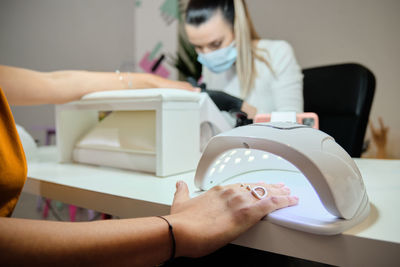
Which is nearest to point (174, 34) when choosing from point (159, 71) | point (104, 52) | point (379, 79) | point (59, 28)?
point (159, 71)

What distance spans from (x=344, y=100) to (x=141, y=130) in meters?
0.99

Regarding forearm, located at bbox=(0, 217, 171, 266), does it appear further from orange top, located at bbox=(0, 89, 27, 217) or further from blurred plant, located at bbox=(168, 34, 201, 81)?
blurred plant, located at bbox=(168, 34, 201, 81)

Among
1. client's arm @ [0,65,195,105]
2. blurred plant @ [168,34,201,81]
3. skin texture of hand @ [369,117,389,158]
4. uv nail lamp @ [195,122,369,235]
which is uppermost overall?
blurred plant @ [168,34,201,81]

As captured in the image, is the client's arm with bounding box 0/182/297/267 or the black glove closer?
the client's arm with bounding box 0/182/297/267

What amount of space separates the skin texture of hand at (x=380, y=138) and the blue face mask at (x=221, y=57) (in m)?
1.31

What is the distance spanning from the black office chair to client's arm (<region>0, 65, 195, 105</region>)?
0.96 metres

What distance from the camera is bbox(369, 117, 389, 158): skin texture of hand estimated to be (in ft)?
6.57

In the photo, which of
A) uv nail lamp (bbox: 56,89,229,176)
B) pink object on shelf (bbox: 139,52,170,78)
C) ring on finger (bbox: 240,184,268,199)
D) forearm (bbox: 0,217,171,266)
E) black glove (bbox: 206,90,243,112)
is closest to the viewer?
forearm (bbox: 0,217,171,266)

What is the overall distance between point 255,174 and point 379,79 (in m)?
1.94

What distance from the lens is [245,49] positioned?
57.8 inches

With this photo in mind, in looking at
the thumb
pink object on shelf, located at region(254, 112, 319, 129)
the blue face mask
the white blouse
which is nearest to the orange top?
the thumb

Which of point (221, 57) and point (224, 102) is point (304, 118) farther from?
point (221, 57)

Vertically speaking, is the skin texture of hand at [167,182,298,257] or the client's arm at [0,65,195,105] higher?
the client's arm at [0,65,195,105]

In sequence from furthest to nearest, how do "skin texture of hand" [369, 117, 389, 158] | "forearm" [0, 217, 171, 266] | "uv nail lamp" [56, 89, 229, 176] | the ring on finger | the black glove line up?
"skin texture of hand" [369, 117, 389, 158], the black glove, "uv nail lamp" [56, 89, 229, 176], the ring on finger, "forearm" [0, 217, 171, 266]
